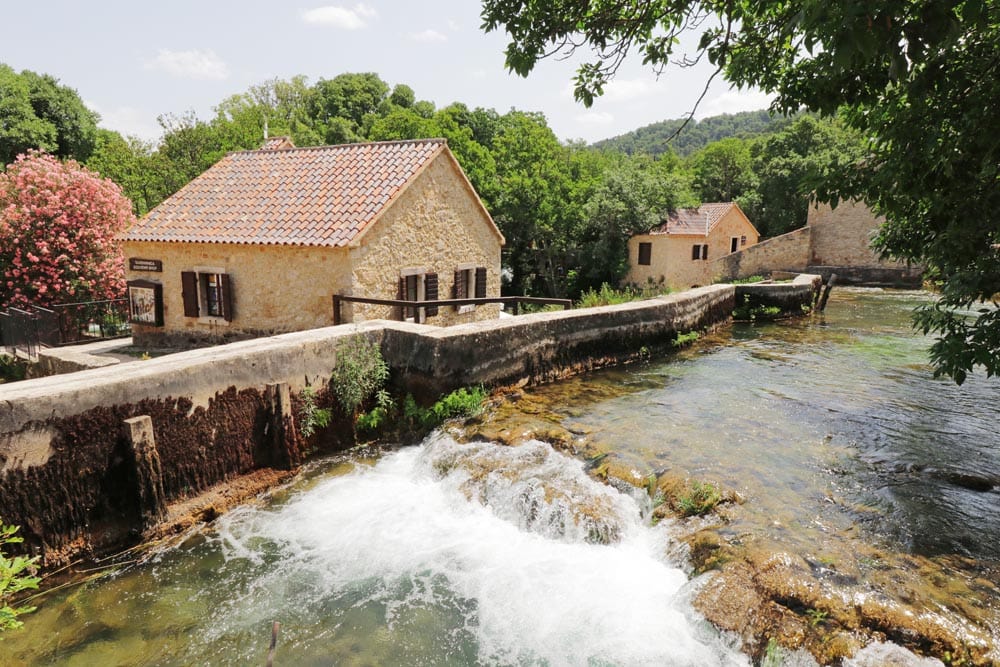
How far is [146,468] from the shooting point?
19.8 ft

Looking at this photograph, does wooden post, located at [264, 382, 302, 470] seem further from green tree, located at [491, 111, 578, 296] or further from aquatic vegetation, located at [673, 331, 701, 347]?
green tree, located at [491, 111, 578, 296]

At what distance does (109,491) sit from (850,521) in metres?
7.45

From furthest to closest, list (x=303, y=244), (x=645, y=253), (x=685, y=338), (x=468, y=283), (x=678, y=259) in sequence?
1. (x=645, y=253)
2. (x=678, y=259)
3. (x=468, y=283)
4. (x=685, y=338)
5. (x=303, y=244)

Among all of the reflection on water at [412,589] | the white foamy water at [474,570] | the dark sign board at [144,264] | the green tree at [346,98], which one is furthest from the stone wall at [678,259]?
the green tree at [346,98]

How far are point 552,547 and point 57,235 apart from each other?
1608cm

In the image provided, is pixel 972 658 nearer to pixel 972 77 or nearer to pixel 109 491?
pixel 972 77

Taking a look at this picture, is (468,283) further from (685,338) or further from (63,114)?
(63,114)

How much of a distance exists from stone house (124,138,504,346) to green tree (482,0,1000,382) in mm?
6537

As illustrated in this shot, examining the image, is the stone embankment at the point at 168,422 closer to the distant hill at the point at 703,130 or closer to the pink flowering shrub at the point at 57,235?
the pink flowering shrub at the point at 57,235

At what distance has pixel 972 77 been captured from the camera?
15.3 ft

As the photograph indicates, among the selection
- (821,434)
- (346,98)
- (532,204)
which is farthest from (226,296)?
(346,98)

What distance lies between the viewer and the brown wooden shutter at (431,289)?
1397cm

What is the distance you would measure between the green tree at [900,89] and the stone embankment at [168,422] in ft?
14.5

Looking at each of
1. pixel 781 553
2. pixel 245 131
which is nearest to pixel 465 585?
pixel 781 553
